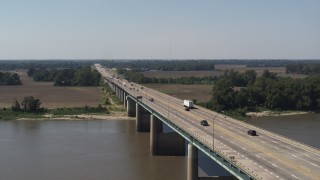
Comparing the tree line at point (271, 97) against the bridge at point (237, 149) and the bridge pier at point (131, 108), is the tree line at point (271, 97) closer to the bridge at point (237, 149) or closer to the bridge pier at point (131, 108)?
the bridge pier at point (131, 108)

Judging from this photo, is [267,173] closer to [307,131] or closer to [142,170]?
[142,170]

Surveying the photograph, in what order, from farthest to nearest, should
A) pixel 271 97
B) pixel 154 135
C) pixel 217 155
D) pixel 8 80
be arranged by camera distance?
pixel 8 80 < pixel 271 97 < pixel 154 135 < pixel 217 155

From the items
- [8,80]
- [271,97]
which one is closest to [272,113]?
[271,97]

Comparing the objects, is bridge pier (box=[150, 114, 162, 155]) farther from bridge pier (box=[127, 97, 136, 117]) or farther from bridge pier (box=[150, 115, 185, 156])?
bridge pier (box=[127, 97, 136, 117])

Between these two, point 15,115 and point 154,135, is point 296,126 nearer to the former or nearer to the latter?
point 154,135

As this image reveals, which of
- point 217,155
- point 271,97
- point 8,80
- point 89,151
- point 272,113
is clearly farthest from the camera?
point 8,80

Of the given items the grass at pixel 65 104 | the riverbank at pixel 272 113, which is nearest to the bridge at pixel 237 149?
the riverbank at pixel 272 113

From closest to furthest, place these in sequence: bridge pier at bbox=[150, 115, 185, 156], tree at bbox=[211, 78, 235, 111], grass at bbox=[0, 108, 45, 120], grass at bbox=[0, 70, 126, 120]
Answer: bridge pier at bbox=[150, 115, 185, 156] < grass at bbox=[0, 108, 45, 120] < grass at bbox=[0, 70, 126, 120] < tree at bbox=[211, 78, 235, 111]

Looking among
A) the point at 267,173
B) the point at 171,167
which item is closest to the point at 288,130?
the point at 171,167

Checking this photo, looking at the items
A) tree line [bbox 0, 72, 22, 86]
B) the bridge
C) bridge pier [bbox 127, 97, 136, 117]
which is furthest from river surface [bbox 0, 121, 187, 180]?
tree line [bbox 0, 72, 22, 86]
